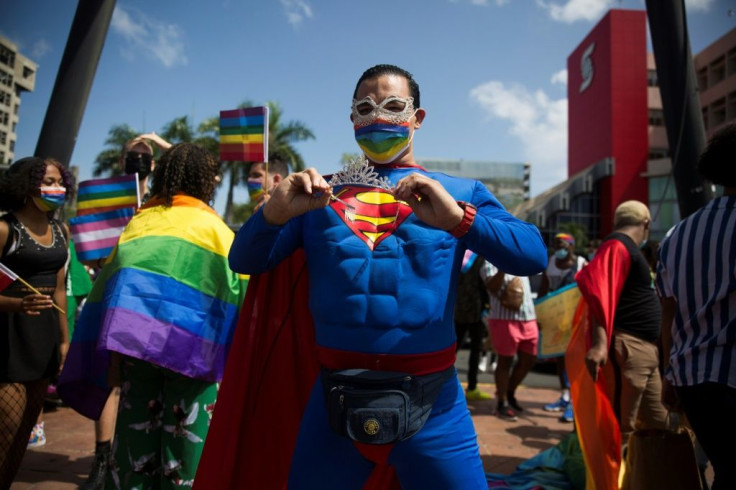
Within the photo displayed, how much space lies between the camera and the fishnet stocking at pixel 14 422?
2.65 metres

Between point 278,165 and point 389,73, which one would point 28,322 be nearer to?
point 389,73

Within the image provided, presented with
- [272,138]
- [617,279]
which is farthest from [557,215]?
[617,279]

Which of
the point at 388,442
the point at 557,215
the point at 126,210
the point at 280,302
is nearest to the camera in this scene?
the point at 388,442

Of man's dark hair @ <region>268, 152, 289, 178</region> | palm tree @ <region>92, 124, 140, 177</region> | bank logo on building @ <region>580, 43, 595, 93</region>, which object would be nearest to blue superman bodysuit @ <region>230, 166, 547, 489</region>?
man's dark hair @ <region>268, 152, 289, 178</region>

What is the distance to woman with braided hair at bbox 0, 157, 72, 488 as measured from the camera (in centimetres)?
272

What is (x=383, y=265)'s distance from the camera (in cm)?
167

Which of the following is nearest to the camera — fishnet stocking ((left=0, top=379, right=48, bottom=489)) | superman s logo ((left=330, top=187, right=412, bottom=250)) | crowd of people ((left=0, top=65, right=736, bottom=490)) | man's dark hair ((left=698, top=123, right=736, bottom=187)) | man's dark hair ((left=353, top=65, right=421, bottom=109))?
crowd of people ((left=0, top=65, right=736, bottom=490))

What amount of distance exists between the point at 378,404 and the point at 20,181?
102 inches

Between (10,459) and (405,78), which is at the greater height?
(405,78)

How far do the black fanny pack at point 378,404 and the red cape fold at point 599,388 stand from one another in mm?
1939

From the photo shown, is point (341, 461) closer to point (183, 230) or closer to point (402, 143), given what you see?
point (402, 143)

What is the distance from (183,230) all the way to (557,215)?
46.0 m

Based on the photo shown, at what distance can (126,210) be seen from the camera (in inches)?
147

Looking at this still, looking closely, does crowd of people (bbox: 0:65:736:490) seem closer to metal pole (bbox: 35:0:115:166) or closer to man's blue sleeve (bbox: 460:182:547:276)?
man's blue sleeve (bbox: 460:182:547:276)
